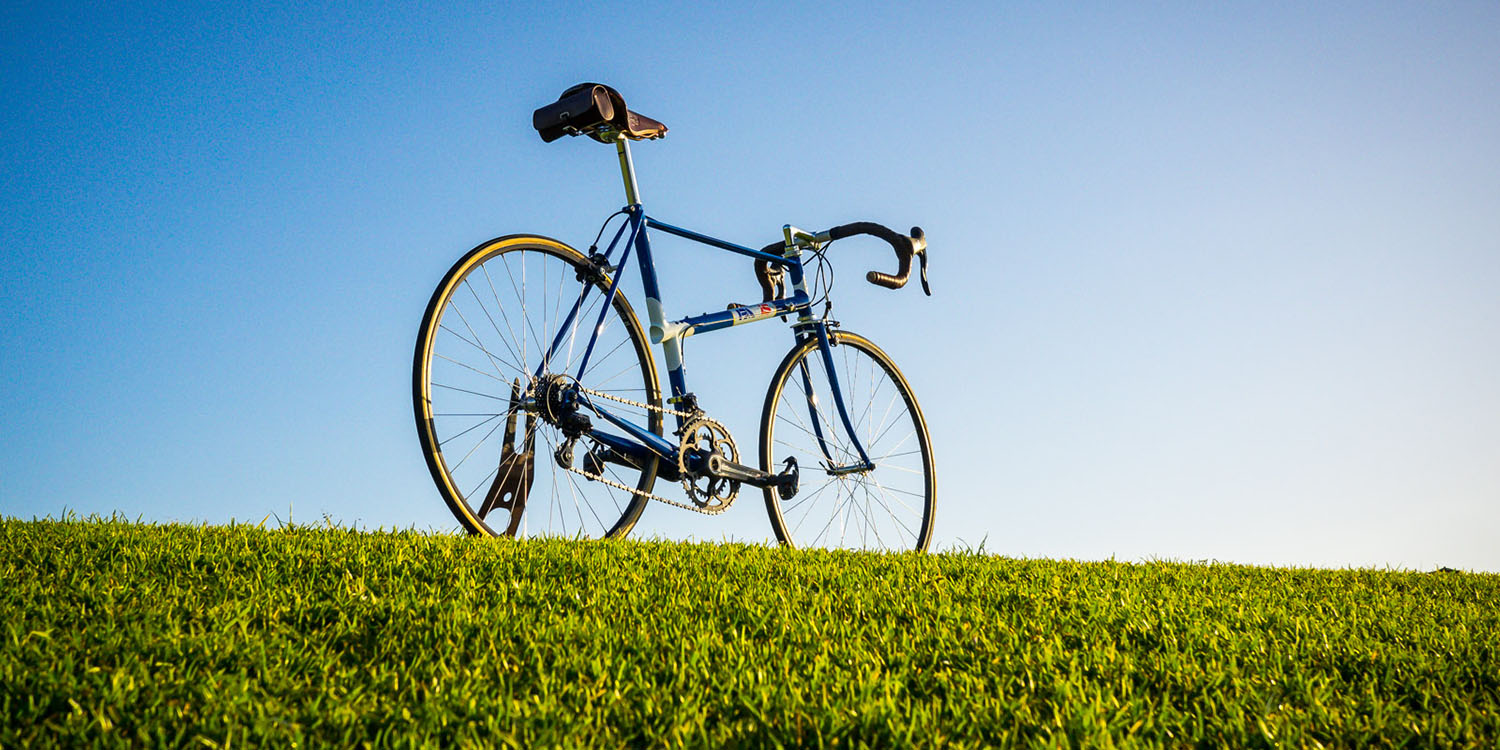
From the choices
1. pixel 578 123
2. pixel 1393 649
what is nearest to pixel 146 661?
pixel 578 123

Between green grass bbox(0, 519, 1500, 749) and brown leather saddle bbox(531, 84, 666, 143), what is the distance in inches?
75.7

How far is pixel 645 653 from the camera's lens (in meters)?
2.77

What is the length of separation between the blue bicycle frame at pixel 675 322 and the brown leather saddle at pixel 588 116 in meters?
0.09

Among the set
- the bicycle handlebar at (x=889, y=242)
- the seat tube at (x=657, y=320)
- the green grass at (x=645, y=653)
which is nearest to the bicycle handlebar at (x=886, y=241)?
Result: the bicycle handlebar at (x=889, y=242)

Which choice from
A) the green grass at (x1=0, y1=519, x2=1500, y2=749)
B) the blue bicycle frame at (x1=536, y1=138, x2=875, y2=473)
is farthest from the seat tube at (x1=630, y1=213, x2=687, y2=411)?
the green grass at (x1=0, y1=519, x2=1500, y2=749)

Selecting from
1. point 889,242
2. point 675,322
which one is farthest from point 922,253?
point 675,322

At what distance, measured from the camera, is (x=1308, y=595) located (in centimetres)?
475

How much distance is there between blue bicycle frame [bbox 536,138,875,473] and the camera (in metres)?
4.39

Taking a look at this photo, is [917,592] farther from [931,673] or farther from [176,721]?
[176,721]

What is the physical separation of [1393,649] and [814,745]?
257 cm

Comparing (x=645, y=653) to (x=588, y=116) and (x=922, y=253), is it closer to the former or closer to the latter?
(x=588, y=116)

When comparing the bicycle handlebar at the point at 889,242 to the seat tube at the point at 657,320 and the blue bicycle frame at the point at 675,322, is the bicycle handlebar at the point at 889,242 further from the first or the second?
the seat tube at the point at 657,320

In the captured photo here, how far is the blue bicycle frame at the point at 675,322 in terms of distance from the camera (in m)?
4.39

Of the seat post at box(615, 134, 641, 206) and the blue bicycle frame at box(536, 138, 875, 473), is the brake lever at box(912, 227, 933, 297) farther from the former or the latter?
the seat post at box(615, 134, 641, 206)
